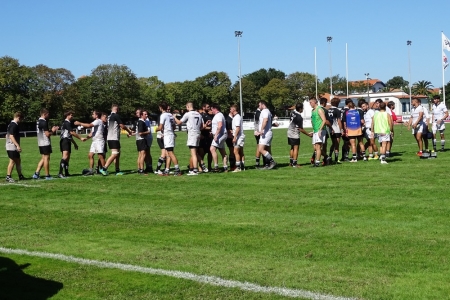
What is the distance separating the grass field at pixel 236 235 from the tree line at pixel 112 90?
7239 centimetres

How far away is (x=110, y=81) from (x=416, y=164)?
9905cm

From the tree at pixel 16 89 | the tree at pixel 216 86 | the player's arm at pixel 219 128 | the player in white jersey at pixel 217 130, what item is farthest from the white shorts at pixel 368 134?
the tree at pixel 216 86

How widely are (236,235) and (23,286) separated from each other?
3.16 meters

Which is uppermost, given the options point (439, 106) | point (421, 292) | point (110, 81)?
point (110, 81)

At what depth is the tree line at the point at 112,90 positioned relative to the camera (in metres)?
96.1

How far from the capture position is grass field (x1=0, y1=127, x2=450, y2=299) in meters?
6.30

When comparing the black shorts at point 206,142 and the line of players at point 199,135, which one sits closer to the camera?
the line of players at point 199,135

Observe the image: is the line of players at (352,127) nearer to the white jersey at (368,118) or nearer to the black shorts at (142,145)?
the white jersey at (368,118)

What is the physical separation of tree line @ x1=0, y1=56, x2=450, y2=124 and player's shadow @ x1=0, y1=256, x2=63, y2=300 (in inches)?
3100

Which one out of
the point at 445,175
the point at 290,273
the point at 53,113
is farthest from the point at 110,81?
the point at 290,273

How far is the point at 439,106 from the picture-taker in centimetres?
2253

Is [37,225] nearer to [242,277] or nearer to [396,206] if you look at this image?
[242,277]

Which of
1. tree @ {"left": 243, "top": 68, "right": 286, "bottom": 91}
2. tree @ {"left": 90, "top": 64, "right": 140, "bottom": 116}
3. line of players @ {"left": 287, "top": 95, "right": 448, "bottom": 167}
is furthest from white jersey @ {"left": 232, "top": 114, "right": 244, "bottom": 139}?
tree @ {"left": 243, "top": 68, "right": 286, "bottom": 91}

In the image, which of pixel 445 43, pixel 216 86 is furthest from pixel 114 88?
pixel 445 43
